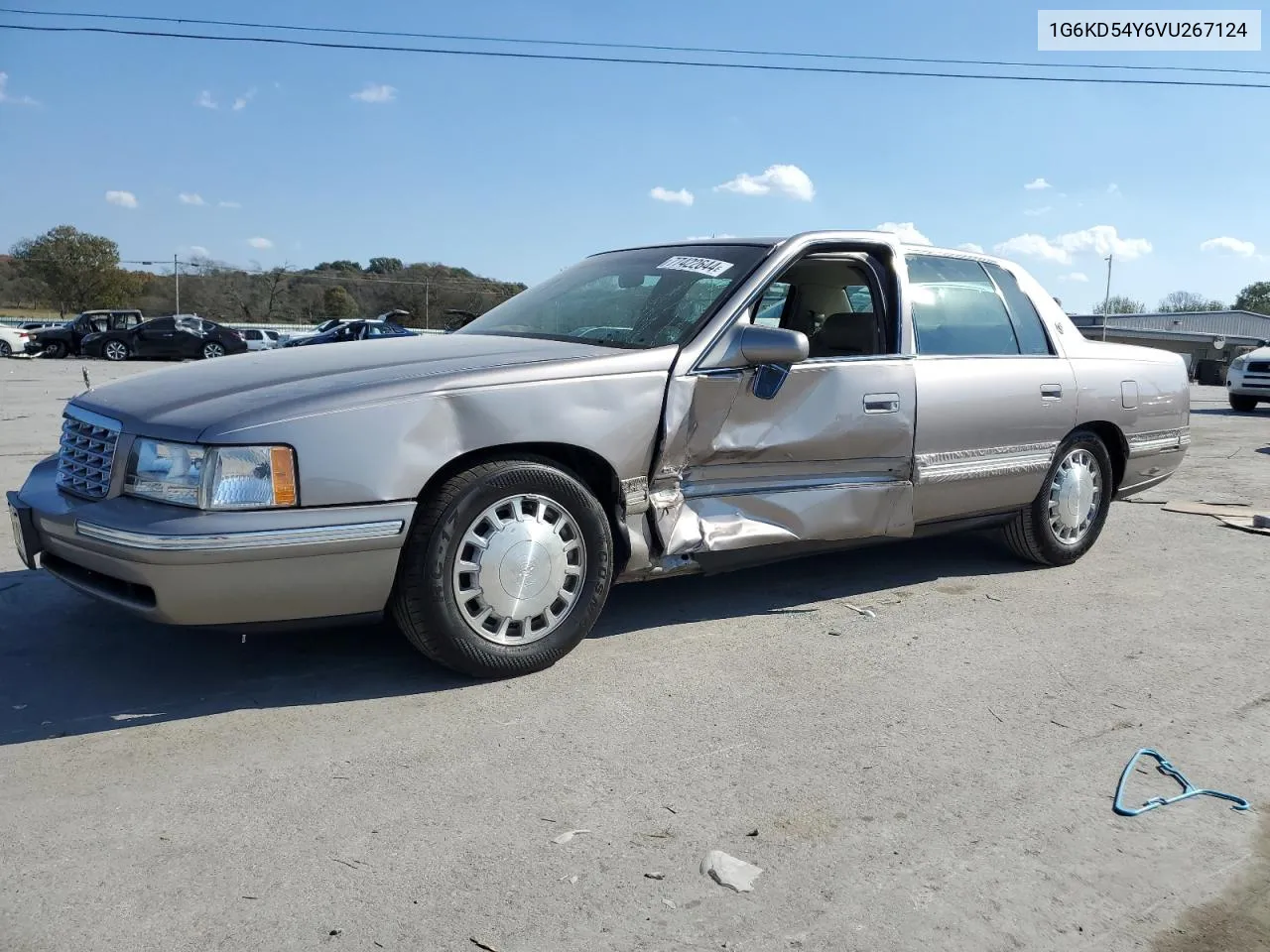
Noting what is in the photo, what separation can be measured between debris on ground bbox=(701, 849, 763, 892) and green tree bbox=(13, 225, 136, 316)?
7387cm

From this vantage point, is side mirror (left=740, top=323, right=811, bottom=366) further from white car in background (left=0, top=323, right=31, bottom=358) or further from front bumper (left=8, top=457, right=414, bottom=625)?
white car in background (left=0, top=323, right=31, bottom=358)

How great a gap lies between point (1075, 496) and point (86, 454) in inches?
179

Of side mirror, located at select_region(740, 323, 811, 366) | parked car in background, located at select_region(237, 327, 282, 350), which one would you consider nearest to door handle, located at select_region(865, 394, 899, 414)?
side mirror, located at select_region(740, 323, 811, 366)

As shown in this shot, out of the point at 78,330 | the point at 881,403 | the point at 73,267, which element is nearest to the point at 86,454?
the point at 881,403

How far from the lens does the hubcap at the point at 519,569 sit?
11.4 feet

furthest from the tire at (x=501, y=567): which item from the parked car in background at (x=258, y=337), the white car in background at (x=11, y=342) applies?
the parked car in background at (x=258, y=337)

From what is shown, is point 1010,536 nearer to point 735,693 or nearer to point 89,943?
point 735,693

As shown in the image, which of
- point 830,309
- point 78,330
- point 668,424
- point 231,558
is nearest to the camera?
point 231,558

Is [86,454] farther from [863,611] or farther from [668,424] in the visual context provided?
[863,611]

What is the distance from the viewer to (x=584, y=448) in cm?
368

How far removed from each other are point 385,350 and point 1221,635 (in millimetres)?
3583

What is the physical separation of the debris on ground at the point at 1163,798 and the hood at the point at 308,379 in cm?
204

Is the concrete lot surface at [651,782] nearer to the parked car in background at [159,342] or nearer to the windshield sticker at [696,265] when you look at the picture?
the windshield sticker at [696,265]

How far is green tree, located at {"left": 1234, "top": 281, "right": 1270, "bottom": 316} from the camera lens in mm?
108438
